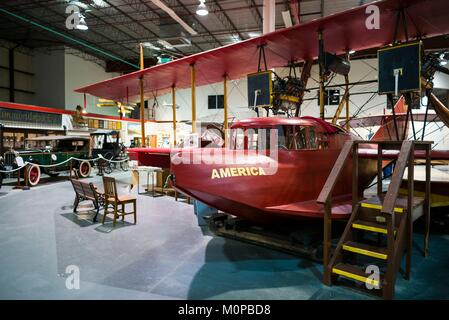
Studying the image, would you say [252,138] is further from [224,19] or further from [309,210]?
[224,19]

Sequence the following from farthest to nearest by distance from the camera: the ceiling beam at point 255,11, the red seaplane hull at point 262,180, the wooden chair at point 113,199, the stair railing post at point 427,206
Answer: the ceiling beam at point 255,11 < the wooden chair at point 113,199 < the stair railing post at point 427,206 < the red seaplane hull at point 262,180

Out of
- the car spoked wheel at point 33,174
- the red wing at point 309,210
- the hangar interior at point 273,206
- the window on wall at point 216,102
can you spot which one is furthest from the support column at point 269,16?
the window on wall at point 216,102

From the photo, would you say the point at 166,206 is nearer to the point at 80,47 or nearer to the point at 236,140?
the point at 236,140

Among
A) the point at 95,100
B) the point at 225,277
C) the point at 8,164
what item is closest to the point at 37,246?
the point at 225,277

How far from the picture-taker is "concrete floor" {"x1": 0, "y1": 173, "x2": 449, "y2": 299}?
3.52 metres

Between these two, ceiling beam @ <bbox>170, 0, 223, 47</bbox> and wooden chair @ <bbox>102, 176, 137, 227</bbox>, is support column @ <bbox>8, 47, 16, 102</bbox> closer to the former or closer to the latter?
ceiling beam @ <bbox>170, 0, 223, 47</bbox>

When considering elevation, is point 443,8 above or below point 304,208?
above

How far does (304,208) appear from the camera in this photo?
4.40 meters

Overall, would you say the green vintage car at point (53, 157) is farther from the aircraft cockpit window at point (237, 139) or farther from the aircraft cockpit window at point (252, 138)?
the aircraft cockpit window at point (252, 138)

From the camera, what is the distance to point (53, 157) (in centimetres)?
1218

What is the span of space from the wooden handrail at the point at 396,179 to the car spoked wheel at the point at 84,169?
13.1 m

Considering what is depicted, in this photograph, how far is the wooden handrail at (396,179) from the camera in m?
3.38
